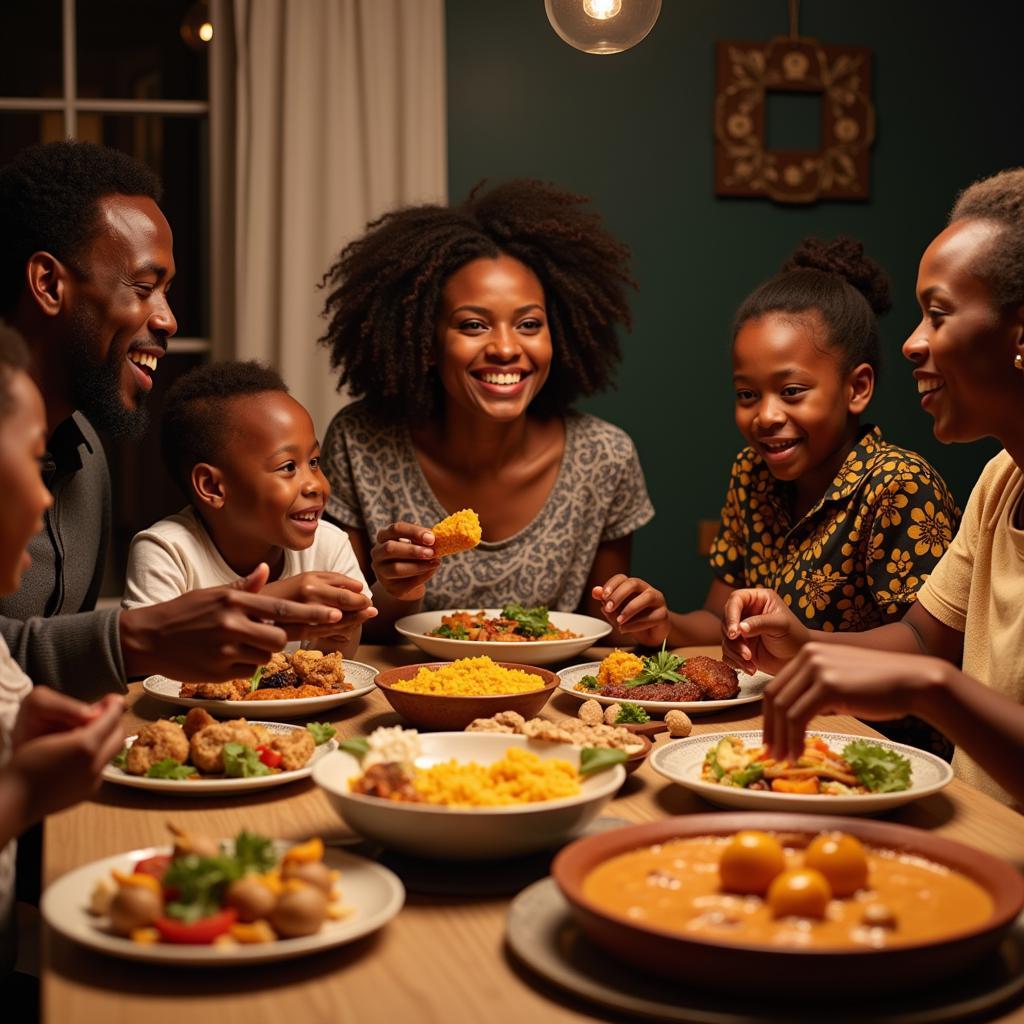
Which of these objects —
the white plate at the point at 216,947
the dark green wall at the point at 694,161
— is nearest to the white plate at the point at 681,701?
the white plate at the point at 216,947

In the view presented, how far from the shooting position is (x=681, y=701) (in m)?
1.94

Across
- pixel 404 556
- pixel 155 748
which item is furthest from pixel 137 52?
pixel 155 748

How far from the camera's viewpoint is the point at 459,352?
3.03 meters

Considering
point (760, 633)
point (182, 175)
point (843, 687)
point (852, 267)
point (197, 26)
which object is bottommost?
point (760, 633)

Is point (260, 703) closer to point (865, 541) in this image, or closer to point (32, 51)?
point (865, 541)

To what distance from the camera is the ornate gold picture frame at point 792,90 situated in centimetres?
425

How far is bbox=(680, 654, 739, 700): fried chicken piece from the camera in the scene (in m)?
1.97

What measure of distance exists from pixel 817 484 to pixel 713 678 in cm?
94

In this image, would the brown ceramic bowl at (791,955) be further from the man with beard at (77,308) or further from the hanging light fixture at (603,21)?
the hanging light fixture at (603,21)

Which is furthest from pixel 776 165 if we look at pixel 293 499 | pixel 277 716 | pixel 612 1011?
pixel 612 1011

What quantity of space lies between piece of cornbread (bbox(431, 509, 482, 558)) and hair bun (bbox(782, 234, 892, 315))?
108 cm

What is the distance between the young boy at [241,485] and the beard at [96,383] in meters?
0.24

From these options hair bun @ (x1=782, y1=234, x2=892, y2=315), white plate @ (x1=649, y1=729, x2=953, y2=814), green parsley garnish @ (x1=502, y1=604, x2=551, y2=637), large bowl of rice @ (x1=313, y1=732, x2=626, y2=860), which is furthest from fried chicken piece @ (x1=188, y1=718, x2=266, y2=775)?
hair bun @ (x1=782, y1=234, x2=892, y2=315)

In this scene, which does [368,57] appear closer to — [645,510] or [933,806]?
[645,510]
